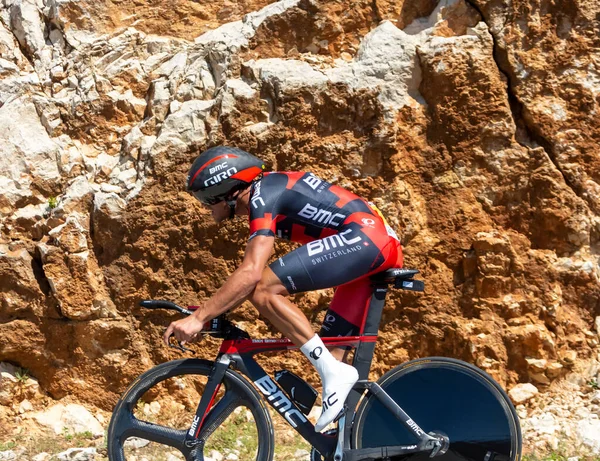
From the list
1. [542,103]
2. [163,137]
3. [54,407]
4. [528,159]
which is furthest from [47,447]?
[542,103]

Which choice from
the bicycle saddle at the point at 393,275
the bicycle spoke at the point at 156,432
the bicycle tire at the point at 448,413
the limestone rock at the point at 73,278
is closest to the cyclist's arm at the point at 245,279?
the bicycle saddle at the point at 393,275

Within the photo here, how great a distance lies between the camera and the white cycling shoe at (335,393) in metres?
3.50

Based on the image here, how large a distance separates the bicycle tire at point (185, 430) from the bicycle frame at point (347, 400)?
48 mm

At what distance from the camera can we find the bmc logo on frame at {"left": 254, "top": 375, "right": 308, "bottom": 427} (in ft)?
12.2

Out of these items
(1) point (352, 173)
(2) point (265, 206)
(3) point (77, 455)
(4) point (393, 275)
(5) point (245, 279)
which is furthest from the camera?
(1) point (352, 173)

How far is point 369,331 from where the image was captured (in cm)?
371

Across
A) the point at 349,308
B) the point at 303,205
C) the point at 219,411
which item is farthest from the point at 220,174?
the point at 219,411

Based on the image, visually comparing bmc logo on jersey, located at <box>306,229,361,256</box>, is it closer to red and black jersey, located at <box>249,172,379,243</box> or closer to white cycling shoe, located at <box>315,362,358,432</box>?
red and black jersey, located at <box>249,172,379,243</box>

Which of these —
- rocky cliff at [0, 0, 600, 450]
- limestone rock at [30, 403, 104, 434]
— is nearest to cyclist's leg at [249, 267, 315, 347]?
rocky cliff at [0, 0, 600, 450]

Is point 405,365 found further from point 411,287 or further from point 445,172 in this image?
point 445,172

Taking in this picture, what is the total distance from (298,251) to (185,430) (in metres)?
1.15

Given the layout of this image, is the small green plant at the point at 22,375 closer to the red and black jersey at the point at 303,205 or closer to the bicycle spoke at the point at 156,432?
the bicycle spoke at the point at 156,432

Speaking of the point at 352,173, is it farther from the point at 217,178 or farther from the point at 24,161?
the point at 24,161

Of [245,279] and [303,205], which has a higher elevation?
[303,205]
